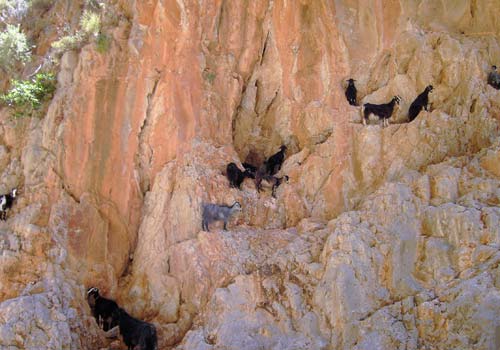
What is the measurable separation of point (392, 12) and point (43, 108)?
31.6ft

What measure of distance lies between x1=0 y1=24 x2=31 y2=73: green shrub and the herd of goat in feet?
13.2

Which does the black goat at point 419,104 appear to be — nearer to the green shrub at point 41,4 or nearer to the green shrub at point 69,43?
the green shrub at point 69,43

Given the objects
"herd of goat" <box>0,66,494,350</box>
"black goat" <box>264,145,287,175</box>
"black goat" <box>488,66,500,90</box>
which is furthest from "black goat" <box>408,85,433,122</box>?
"black goat" <box>264,145,287,175</box>

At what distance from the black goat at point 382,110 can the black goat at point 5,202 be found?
29.7 feet

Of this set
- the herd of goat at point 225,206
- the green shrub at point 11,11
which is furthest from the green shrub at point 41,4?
the herd of goat at point 225,206

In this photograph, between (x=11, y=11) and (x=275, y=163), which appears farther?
(x=11, y=11)

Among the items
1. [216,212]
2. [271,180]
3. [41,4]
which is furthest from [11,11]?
[271,180]

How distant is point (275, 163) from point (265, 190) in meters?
0.92

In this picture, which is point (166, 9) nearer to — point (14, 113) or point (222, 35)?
point (222, 35)

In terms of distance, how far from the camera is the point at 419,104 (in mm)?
14383

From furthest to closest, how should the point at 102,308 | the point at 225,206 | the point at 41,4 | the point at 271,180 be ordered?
1. the point at 41,4
2. the point at 271,180
3. the point at 225,206
4. the point at 102,308

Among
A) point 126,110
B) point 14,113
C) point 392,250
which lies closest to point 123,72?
point 126,110

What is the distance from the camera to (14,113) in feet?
50.9

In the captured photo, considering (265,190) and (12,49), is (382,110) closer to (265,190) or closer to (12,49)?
(265,190)
